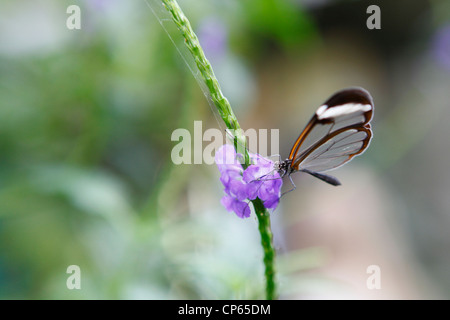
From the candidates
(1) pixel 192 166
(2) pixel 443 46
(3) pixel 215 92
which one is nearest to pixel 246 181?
(3) pixel 215 92

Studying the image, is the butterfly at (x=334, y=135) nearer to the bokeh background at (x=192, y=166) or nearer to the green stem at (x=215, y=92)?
the green stem at (x=215, y=92)

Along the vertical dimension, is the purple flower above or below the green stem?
above

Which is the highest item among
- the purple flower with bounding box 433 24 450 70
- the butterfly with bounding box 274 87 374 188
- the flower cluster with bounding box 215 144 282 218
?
the purple flower with bounding box 433 24 450 70

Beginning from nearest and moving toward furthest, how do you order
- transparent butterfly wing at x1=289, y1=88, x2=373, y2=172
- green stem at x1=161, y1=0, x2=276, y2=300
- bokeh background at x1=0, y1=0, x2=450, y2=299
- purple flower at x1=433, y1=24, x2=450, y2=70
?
green stem at x1=161, y1=0, x2=276, y2=300 < transparent butterfly wing at x1=289, y1=88, x2=373, y2=172 < bokeh background at x1=0, y1=0, x2=450, y2=299 < purple flower at x1=433, y1=24, x2=450, y2=70

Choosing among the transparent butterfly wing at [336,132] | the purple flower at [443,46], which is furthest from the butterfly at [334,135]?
the purple flower at [443,46]

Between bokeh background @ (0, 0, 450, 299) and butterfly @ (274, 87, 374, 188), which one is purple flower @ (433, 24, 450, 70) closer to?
bokeh background @ (0, 0, 450, 299)

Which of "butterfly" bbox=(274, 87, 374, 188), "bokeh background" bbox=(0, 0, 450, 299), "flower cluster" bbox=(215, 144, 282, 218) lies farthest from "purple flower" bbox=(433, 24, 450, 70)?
"flower cluster" bbox=(215, 144, 282, 218)
